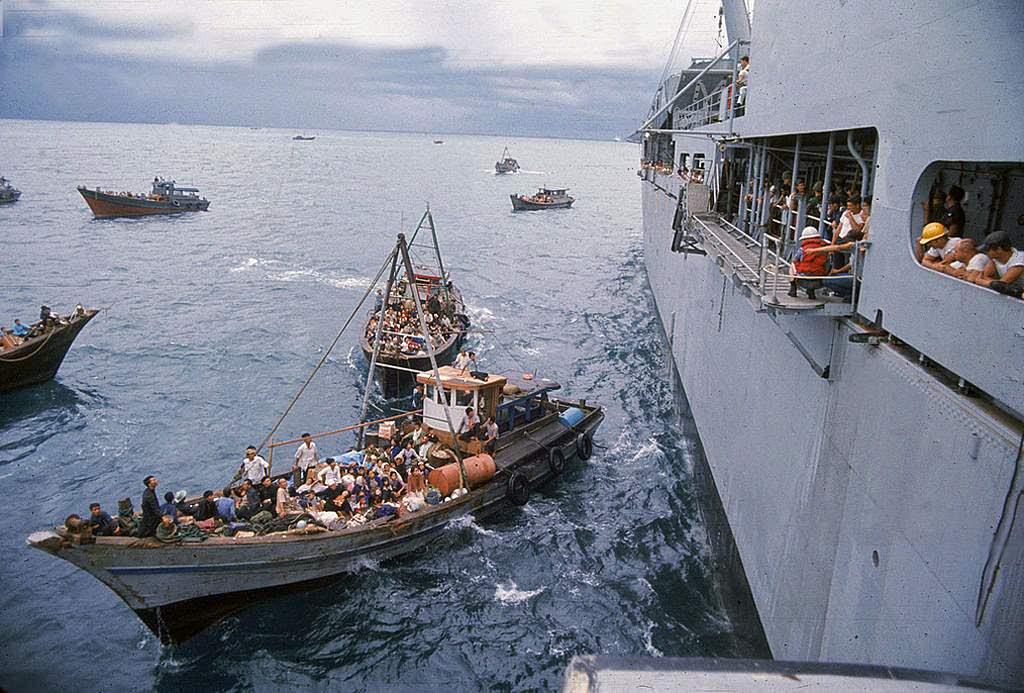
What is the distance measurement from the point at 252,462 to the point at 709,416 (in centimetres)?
1056

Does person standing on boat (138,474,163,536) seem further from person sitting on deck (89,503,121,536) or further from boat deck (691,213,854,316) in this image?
boat deck (691,213,854,316)

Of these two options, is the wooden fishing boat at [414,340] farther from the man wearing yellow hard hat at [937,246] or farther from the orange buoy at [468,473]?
the man wearing yellow hard hat at [937,246]

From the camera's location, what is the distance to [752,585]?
12.0 metres

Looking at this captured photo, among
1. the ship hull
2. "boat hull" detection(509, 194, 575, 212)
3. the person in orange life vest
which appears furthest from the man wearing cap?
"boat hull" detection(509, 194, 575, 212)

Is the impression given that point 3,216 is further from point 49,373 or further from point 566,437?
point 566,437

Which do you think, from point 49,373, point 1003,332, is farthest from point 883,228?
point 49,373

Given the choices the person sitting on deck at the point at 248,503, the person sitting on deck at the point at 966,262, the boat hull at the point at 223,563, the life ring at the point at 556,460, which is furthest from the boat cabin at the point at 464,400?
the person sitting on deck at the point at 966,262

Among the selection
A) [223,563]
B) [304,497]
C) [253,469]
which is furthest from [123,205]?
[223,563]

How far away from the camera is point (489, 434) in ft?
60.6

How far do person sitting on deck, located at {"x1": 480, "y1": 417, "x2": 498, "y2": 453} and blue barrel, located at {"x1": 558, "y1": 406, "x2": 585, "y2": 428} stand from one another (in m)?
3.14

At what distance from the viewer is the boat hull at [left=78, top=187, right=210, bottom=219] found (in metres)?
66.8

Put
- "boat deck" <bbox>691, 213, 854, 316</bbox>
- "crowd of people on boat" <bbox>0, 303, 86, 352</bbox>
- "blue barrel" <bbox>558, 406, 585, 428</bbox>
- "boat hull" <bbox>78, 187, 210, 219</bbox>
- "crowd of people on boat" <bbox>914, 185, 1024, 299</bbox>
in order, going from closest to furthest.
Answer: "crowd of people on boat" <bbox>914, 185, 1024, 299</bbox>
"boat deck" <bbox>691, 213, 854, 316</bbox>
"blue barrel" <bbox>558, 406, 585, 428</bbox>
"crowd of people on boat" <bbox>0, 303, 86, 352</bbox>
"boat hull" <bbox>78, 187, 210, 219</bbox>

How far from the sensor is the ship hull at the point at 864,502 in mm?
5820

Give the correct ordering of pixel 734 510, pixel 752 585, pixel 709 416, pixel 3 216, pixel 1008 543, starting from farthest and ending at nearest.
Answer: pixel 3 216 → pixel 709 416 → pixel 734 510 → pixel 752 585 → pixel 1008 543
